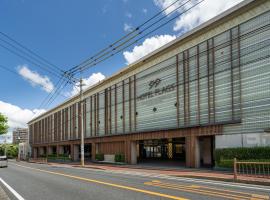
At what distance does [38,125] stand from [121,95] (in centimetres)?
5013

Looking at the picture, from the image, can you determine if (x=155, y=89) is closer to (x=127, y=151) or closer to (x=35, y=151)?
(x=127, y=151)

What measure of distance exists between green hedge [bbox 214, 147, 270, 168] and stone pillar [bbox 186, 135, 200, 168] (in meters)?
2.56

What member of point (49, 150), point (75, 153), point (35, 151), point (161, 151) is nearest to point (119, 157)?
point (161, 151)

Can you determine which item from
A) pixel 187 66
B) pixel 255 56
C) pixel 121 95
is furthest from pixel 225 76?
pixel 121 95

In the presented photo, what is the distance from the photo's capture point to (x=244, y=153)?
20.7m

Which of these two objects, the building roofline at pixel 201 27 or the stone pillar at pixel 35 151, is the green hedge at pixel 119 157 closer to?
the building roofline at pixel 201 27

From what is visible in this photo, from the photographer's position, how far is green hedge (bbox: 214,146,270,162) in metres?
19.5

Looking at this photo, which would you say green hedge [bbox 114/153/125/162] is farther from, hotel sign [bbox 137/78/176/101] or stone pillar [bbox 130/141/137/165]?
hotel sign [bbox 137/78/176/101]

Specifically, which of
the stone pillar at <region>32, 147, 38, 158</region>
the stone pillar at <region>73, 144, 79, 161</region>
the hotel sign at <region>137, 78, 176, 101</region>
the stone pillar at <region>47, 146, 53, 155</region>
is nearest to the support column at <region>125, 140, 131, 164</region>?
the hotel sign at <region>137, 78, 176, 101</region>

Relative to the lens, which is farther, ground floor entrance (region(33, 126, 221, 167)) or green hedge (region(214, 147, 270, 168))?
ground floor entrance (region(33, 126, 221, 167))

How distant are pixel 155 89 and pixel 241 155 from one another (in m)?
13.0

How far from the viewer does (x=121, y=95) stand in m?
38.2

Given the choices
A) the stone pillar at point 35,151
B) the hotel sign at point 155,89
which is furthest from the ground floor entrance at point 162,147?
the stone pillar at point 35,151

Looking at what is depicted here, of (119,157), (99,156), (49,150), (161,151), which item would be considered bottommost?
(49,150)
